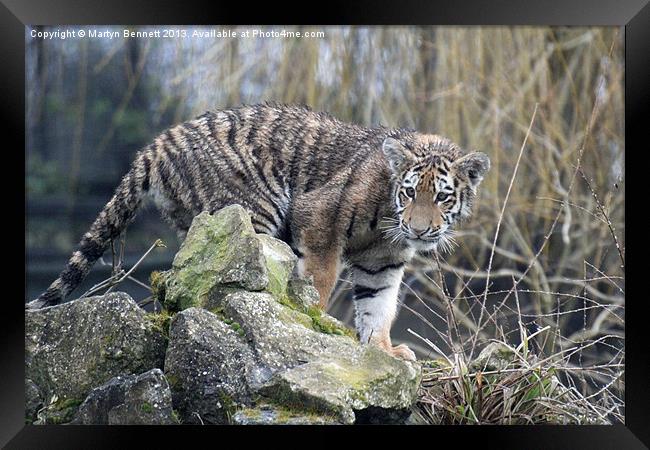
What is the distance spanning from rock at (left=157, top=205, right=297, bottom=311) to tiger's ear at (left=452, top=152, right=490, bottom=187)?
152 centimetres

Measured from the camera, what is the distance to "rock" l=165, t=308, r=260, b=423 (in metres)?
4.61

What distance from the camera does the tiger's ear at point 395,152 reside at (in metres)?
6.27

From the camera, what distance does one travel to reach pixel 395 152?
6297 millimetres

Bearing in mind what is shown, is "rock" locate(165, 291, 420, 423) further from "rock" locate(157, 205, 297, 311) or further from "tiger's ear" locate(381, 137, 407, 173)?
"tiger's ear" locate(381, 137, 407, 173)

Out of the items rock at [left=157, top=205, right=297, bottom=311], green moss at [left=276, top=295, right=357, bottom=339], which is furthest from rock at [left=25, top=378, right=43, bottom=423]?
green moss at [left=276, top=295, right=357, bottom=339]

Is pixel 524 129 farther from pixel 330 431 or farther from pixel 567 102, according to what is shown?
pixel 330 431

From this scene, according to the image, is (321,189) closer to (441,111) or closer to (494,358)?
(494,358)

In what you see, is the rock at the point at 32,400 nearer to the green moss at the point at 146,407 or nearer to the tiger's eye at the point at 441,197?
the green moss at the point at 146,407

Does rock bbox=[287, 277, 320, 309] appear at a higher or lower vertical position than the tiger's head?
lower

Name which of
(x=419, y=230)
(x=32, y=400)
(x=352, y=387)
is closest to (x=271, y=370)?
(x=352, y=387)

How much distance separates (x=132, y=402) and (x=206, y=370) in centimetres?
37

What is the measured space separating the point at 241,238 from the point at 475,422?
4.95ft

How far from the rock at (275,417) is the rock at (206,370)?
0.23 feet
